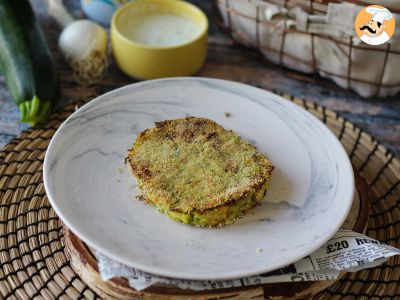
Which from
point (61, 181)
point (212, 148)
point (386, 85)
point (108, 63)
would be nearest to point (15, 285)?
point (61, 181)

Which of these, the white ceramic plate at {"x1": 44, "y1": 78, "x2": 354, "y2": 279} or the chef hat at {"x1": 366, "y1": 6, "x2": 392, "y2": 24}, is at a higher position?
the chef hat at {"x1": 366, "y1": 6, "x2": 392, "y2": 24}

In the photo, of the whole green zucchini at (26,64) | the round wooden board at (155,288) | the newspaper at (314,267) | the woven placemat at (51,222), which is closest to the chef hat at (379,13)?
the woven placemat at (51,222)

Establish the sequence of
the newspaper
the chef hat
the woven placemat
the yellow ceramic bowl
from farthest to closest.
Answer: the yellow ceramic bowl < the chef hat < the woven placemat < the newspaper

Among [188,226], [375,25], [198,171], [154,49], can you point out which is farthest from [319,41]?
[188,226]

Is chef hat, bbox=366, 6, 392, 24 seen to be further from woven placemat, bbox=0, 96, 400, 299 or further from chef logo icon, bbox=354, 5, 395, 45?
woven placemat, bbox=0, 96, 400, 299

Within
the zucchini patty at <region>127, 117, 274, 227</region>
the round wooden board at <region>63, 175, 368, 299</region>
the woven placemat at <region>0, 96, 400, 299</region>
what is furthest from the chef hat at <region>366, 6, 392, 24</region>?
→ the round wooden board at <region>63, 175, 368, 299</region>

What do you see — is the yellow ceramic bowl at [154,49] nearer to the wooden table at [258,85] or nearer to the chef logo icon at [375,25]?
the wooden table at [258,85]
